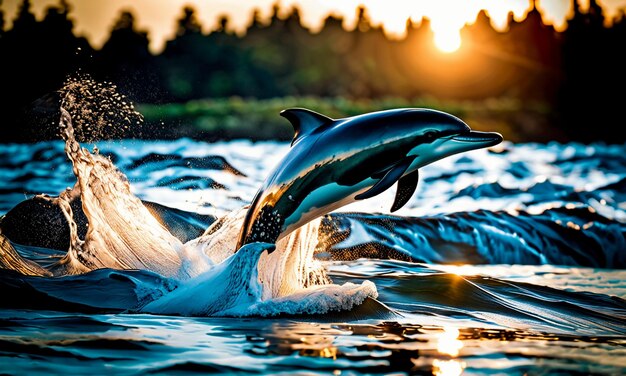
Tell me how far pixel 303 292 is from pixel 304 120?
4.87 ft

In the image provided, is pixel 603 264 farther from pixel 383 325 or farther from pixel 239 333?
pixel 239 333

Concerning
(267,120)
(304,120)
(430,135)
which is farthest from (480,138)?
(267,120)

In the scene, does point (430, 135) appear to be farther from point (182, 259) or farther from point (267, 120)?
point (267, 120)

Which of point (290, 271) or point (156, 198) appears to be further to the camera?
point (156, 198)

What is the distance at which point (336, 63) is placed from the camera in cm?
10331

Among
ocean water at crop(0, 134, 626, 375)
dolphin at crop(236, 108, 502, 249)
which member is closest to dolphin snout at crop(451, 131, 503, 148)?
dolphin at crop(236, 108, 502, 249)

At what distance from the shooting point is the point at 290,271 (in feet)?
25.5

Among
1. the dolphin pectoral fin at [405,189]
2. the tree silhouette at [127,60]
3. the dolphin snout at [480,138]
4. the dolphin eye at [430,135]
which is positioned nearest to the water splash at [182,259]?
the dolphin pectoral fin at [405,189]

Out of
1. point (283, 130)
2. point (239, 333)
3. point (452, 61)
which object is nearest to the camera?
point (239, 333)

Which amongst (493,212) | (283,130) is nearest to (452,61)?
Answer: (283,130)

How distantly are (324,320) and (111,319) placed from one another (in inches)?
63.4

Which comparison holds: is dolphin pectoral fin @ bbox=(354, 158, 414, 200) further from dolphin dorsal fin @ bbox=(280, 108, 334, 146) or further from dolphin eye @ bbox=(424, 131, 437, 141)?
dolphin dorsal fin @ bbox=(280, 108, 334, 146)

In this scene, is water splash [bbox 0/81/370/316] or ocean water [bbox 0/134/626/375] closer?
ocean water [bbox 0/134/626/375]

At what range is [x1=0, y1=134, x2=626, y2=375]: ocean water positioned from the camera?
5180 millimetres
